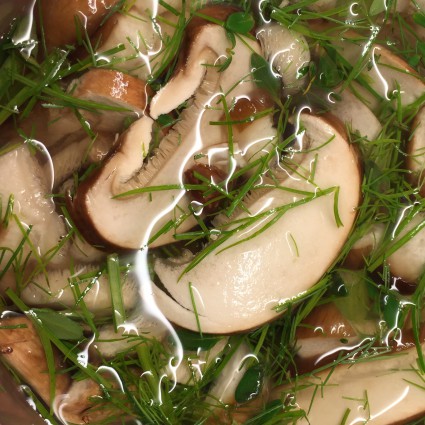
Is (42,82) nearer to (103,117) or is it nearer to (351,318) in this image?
(103,117)

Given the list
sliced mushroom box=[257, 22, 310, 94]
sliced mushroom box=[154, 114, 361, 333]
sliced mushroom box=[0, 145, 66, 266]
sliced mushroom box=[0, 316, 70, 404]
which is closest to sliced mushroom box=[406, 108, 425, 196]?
sliced mushroom box=[154, 114, 361, 333]

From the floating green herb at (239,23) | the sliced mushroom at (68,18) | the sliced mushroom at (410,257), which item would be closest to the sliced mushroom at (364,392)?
the sliced mushroom at (410,257)

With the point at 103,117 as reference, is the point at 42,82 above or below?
above

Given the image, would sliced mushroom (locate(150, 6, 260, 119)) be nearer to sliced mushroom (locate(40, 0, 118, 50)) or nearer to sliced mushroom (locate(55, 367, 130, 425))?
sliced mushroom (locate(40, 0, 118, 50))

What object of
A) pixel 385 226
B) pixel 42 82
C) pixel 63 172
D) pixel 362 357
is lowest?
pixel 362 357

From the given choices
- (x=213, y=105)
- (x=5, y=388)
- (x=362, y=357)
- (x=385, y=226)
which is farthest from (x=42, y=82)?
(x=362, y=357)

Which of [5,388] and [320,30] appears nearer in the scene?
[5,388]

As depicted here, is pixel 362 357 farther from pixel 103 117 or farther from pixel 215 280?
pixel 103 117
